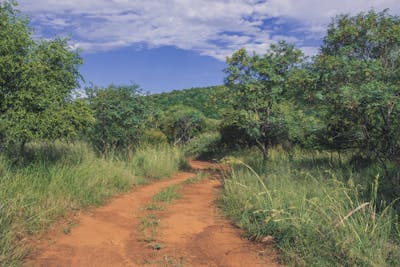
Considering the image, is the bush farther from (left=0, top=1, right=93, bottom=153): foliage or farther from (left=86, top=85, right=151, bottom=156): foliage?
(left=0, top=1, right=93, bottom=153): foliage

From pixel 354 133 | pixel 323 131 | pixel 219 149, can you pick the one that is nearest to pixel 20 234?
pixel 354 133

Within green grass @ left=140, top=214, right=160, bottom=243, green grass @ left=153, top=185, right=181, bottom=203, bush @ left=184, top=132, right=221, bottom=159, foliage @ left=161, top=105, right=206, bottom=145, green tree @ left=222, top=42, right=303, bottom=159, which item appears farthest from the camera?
foliage @ left=161, top=105, right=206, bottom=145

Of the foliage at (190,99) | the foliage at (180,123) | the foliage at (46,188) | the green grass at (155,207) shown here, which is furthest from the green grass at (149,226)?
the foliage at (190,99)

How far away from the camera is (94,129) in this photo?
1138 centimetres

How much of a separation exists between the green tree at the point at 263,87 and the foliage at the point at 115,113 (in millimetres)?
3594

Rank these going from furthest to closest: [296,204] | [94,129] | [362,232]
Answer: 1. [94,129]
2. [296,204]
3. [362,232]

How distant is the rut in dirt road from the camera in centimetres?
399

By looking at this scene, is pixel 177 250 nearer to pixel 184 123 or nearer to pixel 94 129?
pixel 94 129

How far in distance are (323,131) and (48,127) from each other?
7.49 m

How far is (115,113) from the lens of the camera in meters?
10.9

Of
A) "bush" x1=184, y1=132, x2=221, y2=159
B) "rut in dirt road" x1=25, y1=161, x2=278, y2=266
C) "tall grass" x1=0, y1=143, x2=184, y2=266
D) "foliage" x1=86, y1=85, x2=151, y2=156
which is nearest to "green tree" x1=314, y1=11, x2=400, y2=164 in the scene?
"rut in dirt road" x1=25, y1=161, x2=278, y2=266

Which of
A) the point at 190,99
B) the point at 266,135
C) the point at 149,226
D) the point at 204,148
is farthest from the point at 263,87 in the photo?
the point at 190,99

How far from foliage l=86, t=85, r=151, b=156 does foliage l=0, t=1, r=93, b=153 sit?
3923mm

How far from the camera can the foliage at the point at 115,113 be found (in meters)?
11.2
